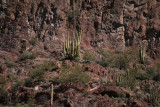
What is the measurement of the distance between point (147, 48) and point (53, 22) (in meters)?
10.4

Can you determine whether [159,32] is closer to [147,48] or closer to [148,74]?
[147,48]

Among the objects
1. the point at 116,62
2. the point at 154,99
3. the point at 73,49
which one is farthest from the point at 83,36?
the point at 154,99

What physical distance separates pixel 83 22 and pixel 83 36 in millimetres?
1458

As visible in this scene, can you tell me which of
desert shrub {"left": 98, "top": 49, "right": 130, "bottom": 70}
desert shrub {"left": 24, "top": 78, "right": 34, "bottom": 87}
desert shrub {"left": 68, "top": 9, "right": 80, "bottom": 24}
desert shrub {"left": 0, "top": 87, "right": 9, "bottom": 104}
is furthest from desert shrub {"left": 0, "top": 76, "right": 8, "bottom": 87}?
desert shrub {"left": 68, "top": 9, "right": 80, "bottom": 24}

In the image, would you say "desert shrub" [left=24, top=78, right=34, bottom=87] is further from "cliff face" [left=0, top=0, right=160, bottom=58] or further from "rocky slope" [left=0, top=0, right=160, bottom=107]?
"cliff face" [left=0, top=0, right=160, bottom=58]

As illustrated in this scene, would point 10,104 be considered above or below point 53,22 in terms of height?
below

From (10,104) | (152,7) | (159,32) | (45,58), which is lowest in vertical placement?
(10,104)

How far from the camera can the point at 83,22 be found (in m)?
26.4

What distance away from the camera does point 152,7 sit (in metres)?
28.4

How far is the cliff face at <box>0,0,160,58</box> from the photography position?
23.8 meters

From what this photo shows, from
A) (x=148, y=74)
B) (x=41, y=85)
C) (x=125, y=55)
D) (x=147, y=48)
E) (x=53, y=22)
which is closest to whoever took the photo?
(x=41, y=85)

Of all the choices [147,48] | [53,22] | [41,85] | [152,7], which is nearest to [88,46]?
[53,22]

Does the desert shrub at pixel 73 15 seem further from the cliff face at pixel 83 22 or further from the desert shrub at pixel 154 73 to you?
the desert shrub at pixel 154 73

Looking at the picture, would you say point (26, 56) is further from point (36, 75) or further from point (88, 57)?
point (88, 57)
